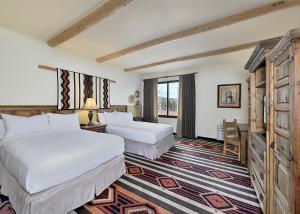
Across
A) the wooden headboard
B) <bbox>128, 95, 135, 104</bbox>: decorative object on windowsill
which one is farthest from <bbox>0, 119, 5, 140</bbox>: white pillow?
<bbox>128, 95, 135, 104</bbox>: decorative object on windowsill

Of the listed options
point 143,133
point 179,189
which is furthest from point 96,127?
point 179,189

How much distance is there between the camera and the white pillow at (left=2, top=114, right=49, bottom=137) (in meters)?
2.40

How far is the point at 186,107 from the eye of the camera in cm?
545

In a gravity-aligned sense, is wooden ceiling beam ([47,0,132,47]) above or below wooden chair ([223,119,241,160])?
above

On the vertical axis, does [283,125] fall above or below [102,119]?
above

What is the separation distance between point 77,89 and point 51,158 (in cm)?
280

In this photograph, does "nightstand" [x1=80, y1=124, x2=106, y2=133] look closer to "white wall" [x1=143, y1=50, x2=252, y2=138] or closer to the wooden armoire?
"white wall" [x1=143, y1=50, x2=252, y2=138]

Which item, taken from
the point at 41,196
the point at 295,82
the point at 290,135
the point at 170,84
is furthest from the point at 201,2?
the point at 170,84

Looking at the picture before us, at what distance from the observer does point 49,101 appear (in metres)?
3.53

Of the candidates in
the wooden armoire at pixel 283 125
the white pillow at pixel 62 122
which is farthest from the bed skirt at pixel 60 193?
the wooden armoire at pixel 283 125

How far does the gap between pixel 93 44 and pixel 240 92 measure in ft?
14.3

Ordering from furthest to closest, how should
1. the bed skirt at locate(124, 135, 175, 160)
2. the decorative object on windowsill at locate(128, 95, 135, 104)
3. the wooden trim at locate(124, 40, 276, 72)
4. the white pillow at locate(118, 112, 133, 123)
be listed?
1. the decorative object on windowsill at locate(128, 95, 135, 104)
2. the white pillow at locate(118, 112, 133, 123)
3. the bed skirt at locate(124, 135, 175, 160)
4. the wooden trim at locate(124, 40, 276, 72)

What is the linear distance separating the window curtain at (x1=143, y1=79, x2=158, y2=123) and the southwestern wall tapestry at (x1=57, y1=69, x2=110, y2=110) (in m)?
2.00

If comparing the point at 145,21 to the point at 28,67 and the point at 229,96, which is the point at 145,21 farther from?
the point at 229,96
